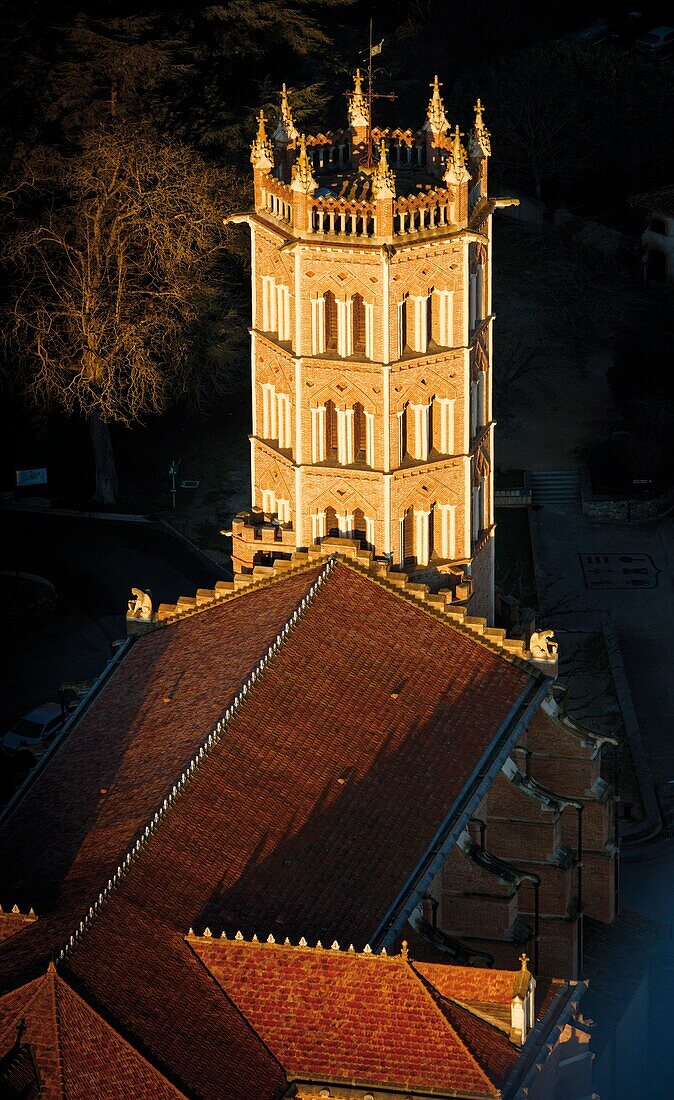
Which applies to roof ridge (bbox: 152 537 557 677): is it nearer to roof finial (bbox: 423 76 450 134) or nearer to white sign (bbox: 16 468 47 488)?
roof finial (bbox: 423 76 450 134)

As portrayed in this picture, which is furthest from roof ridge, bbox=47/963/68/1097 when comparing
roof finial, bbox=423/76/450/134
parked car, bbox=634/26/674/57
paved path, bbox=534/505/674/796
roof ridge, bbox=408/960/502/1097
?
parked car, bbox=634/26/674/57

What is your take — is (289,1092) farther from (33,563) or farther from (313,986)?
(33,563)

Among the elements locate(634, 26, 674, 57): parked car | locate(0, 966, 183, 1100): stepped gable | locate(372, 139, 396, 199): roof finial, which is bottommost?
locate(0, 966, 183, 1100): stepped gable

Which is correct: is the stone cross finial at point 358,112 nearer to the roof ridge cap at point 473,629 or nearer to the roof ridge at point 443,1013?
the roof ridge cap at point 473,629

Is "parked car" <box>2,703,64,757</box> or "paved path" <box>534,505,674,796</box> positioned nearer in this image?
"parked car" <box>2,703,64,757</box>

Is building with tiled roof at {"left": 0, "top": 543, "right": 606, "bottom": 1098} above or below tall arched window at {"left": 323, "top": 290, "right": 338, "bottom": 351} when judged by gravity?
below

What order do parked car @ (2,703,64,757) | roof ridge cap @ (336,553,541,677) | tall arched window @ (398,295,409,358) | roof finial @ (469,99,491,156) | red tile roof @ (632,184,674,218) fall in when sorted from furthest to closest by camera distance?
red tile roof @ (632,184,674,218) → parked car @ (2,703,64,757) → roof finial @ (469,99,491,156) → tall arched window @ (398,295,409,358) → roof ridge cap @ (336,553,541,677)

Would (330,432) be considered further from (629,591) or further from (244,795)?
(629,591)
